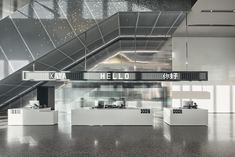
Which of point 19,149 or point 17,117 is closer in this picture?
point 19,149

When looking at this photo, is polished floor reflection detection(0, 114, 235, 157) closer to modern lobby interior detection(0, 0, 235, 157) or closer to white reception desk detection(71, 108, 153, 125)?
modern lobby interior detection(0, 0, 235, 157)

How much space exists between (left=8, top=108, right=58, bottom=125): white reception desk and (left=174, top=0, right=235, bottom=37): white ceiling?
37.4 ft

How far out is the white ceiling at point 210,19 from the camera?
1658 cm

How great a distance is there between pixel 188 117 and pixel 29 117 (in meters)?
10.2

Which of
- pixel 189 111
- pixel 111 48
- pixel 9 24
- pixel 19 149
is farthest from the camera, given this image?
pixel 111 48

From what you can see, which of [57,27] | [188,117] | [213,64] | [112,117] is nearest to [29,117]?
[112,117]

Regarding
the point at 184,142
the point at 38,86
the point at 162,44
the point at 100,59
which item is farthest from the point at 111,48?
the point at 184,142

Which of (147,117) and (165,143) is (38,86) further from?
(165,143)

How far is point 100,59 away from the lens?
25.3m

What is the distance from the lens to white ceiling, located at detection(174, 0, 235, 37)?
653 inches

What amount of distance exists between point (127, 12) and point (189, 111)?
24.5 ft

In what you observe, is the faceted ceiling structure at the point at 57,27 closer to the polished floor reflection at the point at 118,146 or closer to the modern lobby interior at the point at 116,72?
the modern lobby interior at the point at 116,72

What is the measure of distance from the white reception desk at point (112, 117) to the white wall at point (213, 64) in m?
9.45

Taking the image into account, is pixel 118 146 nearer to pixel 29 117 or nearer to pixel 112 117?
pixel 112 117
